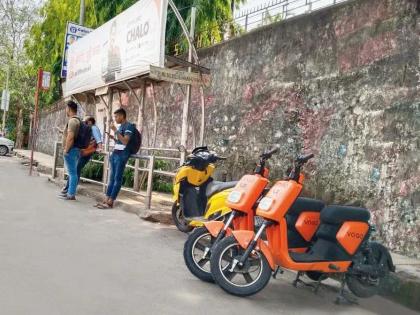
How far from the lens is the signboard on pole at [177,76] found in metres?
7.73

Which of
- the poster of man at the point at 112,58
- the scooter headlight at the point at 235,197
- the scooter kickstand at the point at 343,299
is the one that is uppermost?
the poster of man at the point at 112,58

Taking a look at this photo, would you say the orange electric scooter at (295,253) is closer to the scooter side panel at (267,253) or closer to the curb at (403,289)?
the scooter side panel at (267,253)

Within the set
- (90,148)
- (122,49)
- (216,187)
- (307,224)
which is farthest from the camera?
(90,148)

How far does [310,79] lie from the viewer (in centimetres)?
796

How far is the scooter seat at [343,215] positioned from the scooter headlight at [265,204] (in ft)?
Result: 1.76

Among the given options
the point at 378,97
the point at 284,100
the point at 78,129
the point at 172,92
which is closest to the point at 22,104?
the point at 172,92

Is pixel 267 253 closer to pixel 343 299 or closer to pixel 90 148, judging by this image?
pixel 343 299

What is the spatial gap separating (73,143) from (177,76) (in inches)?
104

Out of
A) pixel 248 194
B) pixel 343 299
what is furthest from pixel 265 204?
pixel 343 299

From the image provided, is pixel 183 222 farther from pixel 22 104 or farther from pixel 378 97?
pixel 22 104

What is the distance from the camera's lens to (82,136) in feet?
31.3

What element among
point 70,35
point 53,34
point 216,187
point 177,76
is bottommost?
point 216,187

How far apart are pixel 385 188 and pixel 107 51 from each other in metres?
6.40

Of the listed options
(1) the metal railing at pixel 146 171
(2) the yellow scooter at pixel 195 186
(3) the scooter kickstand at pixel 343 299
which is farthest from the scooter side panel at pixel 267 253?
(1) the metal railing at pixel 146 171
